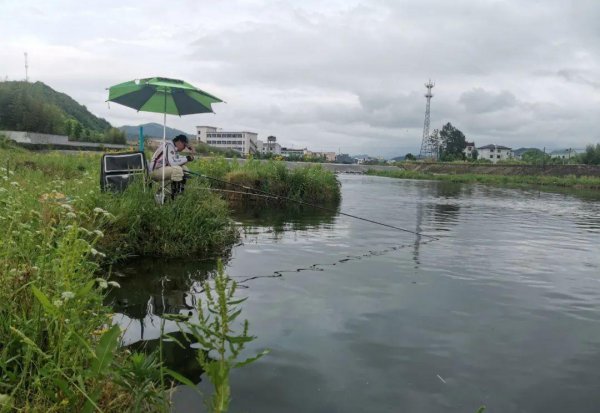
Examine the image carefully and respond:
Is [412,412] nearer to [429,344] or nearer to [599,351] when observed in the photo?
[429,344]

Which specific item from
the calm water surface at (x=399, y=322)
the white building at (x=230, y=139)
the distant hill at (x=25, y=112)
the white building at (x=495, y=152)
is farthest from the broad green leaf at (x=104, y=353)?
the white building at (x=495, y=152)

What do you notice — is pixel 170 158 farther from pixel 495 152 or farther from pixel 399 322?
pixel 495 152

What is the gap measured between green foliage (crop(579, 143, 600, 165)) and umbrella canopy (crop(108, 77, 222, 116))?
3672 inches

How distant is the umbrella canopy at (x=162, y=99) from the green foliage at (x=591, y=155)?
3672 inches

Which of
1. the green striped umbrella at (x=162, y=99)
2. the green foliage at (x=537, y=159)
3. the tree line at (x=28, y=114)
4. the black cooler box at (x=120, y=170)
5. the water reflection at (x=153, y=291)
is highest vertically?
the tree line at (x=28, y=114)

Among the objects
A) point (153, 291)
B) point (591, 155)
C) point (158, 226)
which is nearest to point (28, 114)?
point (158, 226)

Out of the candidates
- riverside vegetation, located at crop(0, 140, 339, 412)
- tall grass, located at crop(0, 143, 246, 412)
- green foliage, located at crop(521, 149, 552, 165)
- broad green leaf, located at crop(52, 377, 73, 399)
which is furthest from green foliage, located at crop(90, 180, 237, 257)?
green foliage, located at crop(521, 149, 552, 165)

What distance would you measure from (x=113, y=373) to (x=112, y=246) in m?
4.99

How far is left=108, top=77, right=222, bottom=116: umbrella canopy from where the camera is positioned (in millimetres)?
9284

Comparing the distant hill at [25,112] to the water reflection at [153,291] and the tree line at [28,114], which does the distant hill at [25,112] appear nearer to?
the tree line at [28,114]

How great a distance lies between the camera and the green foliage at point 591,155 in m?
85.8

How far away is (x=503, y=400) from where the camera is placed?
3922 mm

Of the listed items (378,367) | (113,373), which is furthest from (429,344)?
(113,373)

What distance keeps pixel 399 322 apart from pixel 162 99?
7.26 m
